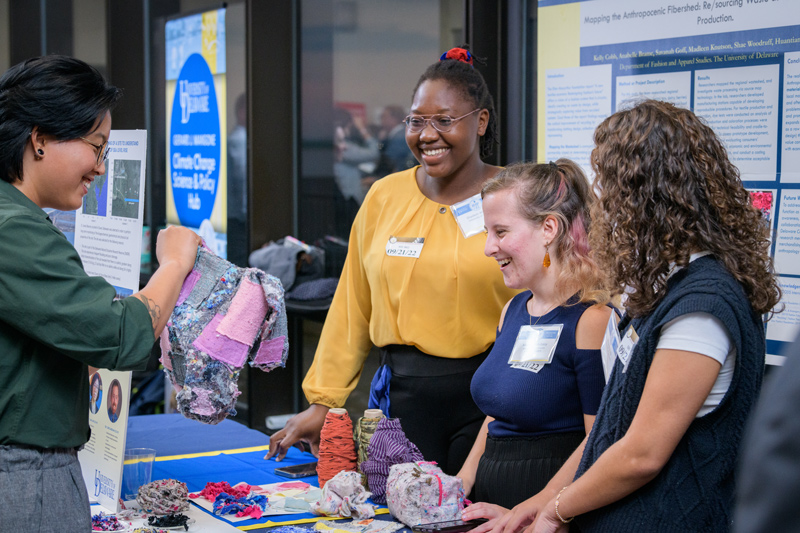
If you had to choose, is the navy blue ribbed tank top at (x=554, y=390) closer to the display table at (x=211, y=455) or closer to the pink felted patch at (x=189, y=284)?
the display table at (x=211, y=455)

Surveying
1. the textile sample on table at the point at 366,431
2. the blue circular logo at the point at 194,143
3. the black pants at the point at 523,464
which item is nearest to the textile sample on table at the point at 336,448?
the textile sample on table at the point at 366,431

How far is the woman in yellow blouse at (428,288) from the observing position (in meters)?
2.32

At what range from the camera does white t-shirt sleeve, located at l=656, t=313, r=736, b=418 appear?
130cm

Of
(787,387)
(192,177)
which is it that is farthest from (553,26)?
(192,177)

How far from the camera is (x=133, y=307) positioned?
1.41m

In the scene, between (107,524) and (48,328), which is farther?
(107,524)

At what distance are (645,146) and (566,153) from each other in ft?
5.06

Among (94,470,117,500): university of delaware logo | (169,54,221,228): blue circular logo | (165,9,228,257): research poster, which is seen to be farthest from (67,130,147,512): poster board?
(169,54,221,228): blue circular logo

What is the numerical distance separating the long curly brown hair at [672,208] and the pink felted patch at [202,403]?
41.5 inches

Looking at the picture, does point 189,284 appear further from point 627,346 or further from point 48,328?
point 627,346

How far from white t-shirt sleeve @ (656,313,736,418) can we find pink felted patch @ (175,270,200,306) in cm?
108

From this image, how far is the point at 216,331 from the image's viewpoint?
1942mm

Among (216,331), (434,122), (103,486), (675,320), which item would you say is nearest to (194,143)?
(434,122)

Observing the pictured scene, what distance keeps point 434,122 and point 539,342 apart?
0.89 meters
